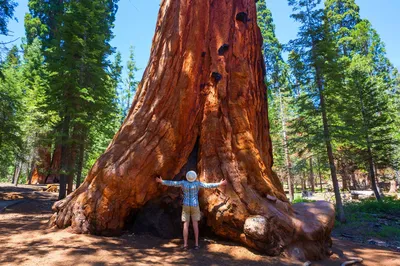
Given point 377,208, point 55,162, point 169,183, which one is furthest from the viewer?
point 55,162

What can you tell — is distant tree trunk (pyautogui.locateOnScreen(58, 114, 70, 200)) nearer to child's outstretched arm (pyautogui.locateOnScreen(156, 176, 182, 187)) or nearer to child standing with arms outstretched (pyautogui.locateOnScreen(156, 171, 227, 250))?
child's outstretched arm (pyautogui.locateOnScreen(156, 176, 182, 187))

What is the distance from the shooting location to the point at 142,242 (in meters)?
5.39

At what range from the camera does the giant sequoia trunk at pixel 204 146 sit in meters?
5.46

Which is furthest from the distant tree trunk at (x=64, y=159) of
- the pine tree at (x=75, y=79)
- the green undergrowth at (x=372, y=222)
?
the green undergrowth at (x=372, y=222)

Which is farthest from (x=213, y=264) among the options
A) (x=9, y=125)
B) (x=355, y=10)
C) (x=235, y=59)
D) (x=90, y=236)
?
(x=355, y=10)

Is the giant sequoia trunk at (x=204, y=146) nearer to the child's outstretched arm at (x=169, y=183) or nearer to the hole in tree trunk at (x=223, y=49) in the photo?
the hole in tree trunk at (x=223, y=49)

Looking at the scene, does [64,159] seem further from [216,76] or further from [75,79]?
[216,76]

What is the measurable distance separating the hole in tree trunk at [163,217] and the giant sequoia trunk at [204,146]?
0.03m

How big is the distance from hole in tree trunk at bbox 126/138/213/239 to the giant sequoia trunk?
3 centimetres

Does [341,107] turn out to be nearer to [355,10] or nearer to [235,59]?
[235,59]

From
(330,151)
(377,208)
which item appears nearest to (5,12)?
(330,151)

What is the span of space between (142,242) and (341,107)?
537 inches

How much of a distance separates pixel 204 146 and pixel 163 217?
1993 millimetres

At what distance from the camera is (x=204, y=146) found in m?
6.45
